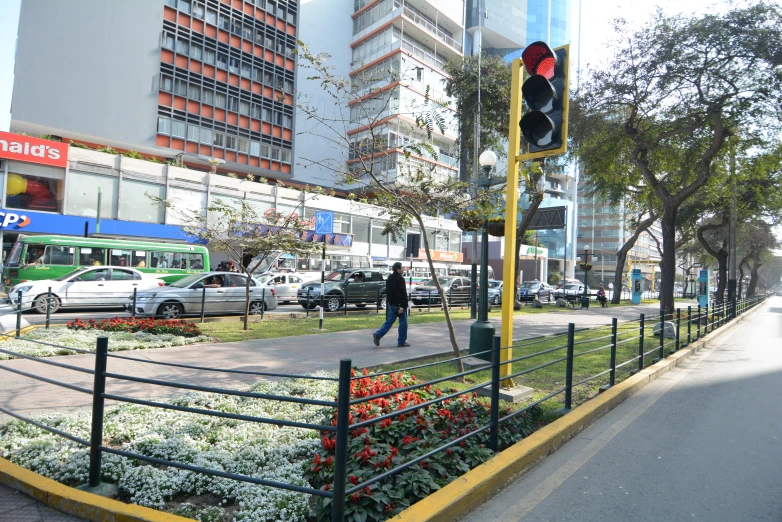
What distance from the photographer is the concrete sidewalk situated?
592 cm

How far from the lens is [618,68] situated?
49.9 feet

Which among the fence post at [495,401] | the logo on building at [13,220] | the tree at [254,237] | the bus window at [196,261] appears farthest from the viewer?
the logo on building at [13,220]

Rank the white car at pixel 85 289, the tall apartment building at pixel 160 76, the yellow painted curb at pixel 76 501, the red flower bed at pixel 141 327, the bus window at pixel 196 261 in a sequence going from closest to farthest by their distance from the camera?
the yellow painted curb at pixel 76 501
the red flower bed at pixel 141 327
the white car at pixel 85 289
the bus window at pixel 196 261
the tall apartment building at pixel 160 76

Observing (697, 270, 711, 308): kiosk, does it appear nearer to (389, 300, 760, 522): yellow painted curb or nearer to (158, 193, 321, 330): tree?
(158, 193, 321, 330): tree

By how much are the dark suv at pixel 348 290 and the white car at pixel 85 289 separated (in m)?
5.84

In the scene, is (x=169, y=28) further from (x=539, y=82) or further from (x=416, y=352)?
(x=539, y=82)

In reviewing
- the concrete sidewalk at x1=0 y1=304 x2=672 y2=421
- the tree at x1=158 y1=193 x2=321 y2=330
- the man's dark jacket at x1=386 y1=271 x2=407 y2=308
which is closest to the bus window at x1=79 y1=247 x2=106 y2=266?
the tree at x1=158 y1=193 x2=321 y2=330

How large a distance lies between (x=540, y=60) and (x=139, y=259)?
21.1m

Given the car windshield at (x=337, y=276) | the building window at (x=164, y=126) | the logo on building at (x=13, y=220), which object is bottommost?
the car windshield at (x=337, y=276)

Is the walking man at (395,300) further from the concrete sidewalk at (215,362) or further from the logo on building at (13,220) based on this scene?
the logo on building at (13,220)

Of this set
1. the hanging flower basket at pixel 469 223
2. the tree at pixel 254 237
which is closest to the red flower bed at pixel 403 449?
the hanging flower basket at pixel 469 223

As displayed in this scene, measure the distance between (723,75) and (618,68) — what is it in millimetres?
2795

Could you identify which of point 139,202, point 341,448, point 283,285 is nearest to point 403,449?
point 341,448

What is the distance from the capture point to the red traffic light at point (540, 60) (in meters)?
5.44
